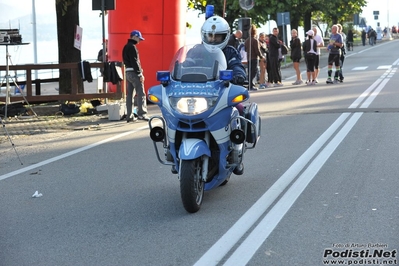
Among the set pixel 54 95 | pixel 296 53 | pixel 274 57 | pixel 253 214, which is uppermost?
pixel 296 53

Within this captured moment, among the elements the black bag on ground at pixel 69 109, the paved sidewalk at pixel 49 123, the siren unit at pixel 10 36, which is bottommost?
the paved sidewalk at pixel 49 123

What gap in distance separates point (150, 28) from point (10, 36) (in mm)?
5040

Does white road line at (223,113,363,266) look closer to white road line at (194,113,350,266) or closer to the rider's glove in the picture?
white road line at (194,113,350,266)

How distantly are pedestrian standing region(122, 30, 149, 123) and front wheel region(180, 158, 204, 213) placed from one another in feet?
30.9

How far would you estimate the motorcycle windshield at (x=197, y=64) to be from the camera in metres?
8.23

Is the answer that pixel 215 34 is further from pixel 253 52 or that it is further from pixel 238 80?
pixel 253 52

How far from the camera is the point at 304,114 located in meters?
17.2

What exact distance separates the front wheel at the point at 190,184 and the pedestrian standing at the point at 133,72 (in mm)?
9422

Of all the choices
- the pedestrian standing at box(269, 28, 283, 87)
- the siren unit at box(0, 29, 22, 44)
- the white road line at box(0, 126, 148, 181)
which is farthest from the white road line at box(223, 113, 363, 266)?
the pedestrian standing at box(269, 28, 283, 87)

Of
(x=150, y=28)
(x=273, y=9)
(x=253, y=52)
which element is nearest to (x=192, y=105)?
(x=150, y=28)

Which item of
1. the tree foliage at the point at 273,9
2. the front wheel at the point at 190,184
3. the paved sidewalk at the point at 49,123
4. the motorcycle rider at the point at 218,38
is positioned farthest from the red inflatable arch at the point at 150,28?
the tree foliage at the point at 273,9

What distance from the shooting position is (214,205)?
839 centimetres

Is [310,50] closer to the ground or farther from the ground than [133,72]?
farther from the ground

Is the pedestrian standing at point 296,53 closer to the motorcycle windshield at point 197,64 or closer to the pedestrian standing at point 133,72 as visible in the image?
the pedestrian standing at point 133,72
